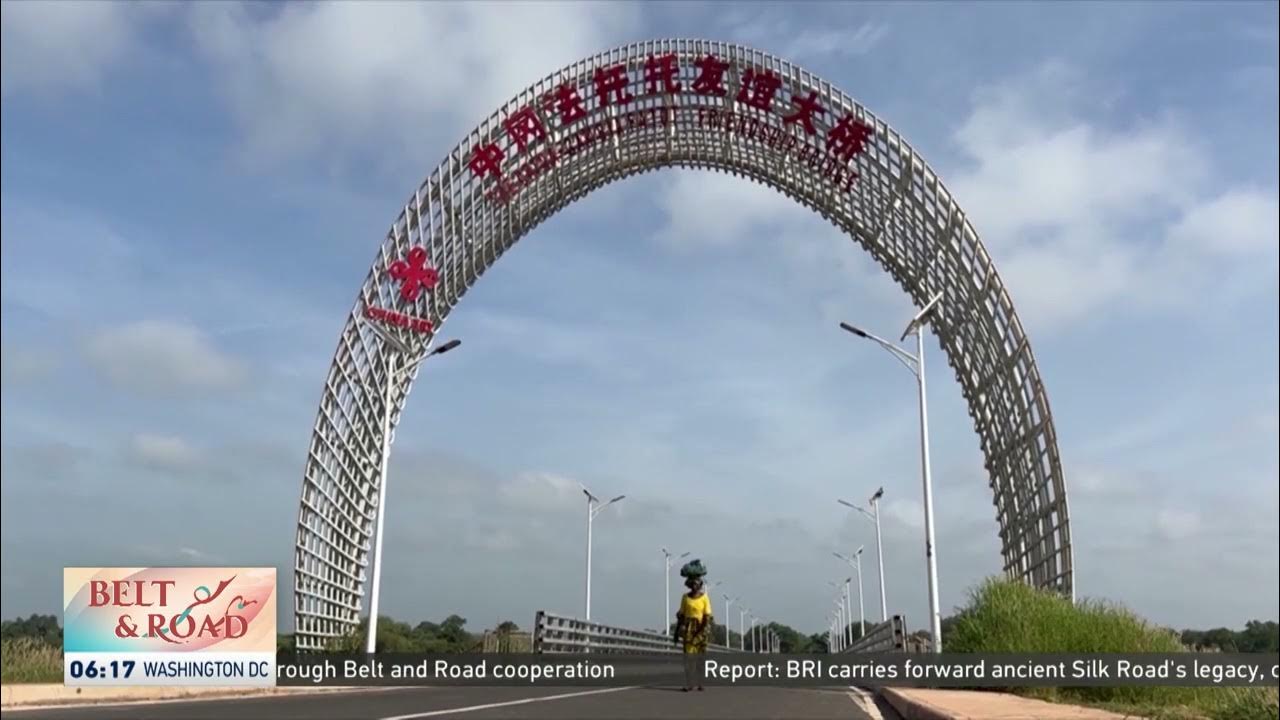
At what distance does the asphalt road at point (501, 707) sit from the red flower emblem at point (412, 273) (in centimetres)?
2020

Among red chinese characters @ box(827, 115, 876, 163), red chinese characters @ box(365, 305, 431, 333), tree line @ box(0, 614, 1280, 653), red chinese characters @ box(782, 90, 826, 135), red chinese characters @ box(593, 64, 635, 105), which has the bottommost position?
tree line @ box(0, 614, 1280, 653)

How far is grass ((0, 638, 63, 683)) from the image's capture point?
14.2 meters

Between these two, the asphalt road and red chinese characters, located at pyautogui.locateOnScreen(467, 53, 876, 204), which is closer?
the asphalt road

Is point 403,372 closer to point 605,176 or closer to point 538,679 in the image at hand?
point 605,176

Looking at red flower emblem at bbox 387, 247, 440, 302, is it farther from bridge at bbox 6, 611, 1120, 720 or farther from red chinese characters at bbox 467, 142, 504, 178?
bridge at bbox 6, 611, 1120, 720

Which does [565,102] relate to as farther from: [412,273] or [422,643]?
[422,643]

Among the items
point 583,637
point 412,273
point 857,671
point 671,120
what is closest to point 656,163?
point 671,120

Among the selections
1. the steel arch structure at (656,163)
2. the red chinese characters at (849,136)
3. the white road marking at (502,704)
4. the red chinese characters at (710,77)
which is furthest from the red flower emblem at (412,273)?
the white road marking at (502,704)

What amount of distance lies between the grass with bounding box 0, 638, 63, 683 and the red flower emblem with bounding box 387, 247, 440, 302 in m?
19.1

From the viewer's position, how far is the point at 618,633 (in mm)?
37812

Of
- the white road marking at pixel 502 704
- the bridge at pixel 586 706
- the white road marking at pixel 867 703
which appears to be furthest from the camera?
the white road marking at pixel 867 703

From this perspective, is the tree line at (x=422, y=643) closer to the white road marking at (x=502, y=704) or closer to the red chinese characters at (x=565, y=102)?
the white road marking at (x=502, y=704)

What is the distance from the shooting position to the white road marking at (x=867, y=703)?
12817mm

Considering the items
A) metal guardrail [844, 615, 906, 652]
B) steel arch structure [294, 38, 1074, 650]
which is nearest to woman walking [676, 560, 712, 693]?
metal guardrail [844, 615, 906, 652]
